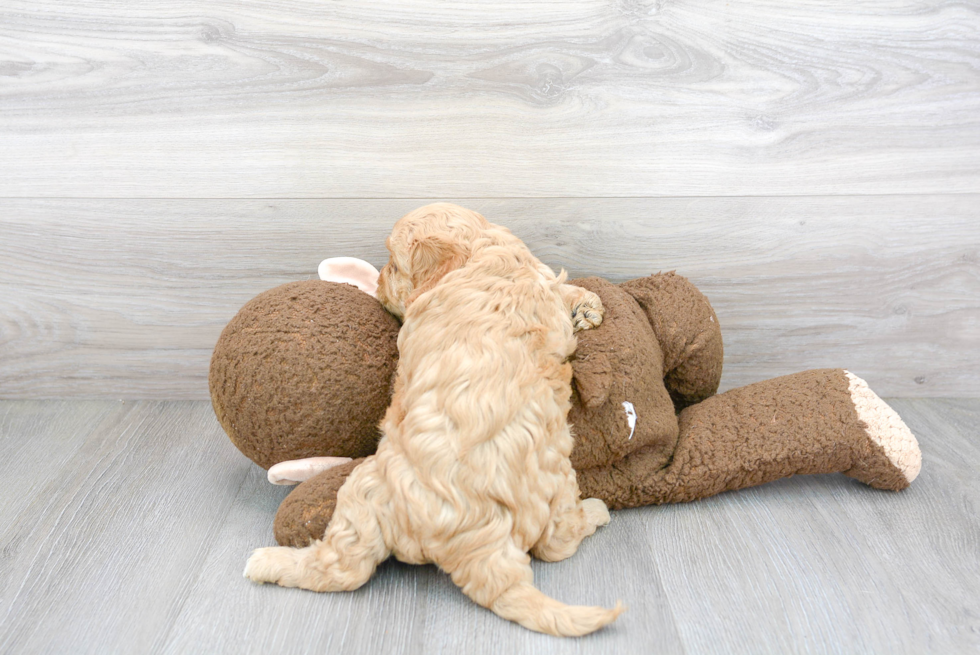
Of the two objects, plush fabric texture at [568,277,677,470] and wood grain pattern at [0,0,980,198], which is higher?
wood grain pattern at [0,0,980,198]

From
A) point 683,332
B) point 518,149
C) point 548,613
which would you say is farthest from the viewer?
point 518,149

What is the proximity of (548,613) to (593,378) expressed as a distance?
33 cm

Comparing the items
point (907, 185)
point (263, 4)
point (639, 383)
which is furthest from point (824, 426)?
point (263, 4)

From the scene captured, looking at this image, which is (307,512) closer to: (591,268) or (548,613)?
(548,613)

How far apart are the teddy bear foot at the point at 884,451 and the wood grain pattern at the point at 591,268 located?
0.31 meters

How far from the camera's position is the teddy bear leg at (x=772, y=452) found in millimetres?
1103

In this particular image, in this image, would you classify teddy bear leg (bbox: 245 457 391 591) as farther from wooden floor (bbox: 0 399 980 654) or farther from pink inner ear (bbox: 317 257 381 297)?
pink inner ear (bbox: 317 257 381 297)

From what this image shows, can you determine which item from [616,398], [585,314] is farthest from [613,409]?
[585,314]

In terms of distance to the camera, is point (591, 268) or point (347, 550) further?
point (591, 268)

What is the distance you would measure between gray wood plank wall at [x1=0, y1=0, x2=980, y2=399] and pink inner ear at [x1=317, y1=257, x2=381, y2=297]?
15cm

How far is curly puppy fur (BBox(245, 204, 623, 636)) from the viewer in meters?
0.86

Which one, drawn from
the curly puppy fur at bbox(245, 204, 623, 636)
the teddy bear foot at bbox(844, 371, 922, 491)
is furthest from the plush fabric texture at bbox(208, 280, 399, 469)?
the teddy bear foot at bbox(844, 371, 922, 491)

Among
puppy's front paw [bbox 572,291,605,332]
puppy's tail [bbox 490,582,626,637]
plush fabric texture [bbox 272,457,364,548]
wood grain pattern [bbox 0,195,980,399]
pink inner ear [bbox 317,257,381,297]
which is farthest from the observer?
wood grain pattern [bbox 0,195,980,399]

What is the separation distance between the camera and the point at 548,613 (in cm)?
84
